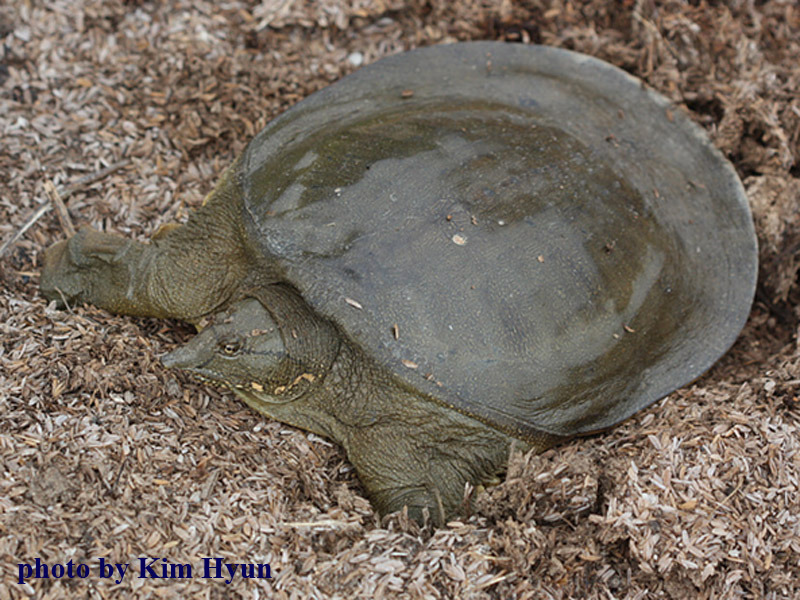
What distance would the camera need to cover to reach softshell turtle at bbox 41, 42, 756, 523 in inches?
107

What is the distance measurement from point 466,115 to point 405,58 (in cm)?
74

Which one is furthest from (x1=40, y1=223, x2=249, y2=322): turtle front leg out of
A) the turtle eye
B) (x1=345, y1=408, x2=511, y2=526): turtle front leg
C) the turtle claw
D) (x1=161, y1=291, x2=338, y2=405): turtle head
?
(x1=345, y1=408, x2=511, y2=526): turtle front leg

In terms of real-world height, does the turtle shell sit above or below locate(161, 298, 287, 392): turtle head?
above

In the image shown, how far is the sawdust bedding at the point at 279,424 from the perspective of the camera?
2.53 meters

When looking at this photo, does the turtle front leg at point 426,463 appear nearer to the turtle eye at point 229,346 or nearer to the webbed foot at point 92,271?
the turtle eye at point 229,346

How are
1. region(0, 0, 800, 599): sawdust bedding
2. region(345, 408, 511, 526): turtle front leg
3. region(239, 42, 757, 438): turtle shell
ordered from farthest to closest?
region(345, 408, 511, 526): turtle front leg < region(239, 42, 757, 438): turtle shell < region(0, 0, 800, 599): sawdust bedding

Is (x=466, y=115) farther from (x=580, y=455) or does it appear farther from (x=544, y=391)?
(x=580, y=455)

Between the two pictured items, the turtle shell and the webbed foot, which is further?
the webbed foot

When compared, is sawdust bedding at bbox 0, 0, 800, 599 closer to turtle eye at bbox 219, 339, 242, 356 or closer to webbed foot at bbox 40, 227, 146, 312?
webbed foot at bbox 40, 227, 146, 312

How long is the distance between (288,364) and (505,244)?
3.25ft

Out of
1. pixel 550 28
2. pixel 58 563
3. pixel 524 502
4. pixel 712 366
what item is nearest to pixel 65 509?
pixel 58 563

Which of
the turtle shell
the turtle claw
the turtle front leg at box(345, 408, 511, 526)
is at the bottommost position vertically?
the turtle front leg at box(345, 408, 511, 526)

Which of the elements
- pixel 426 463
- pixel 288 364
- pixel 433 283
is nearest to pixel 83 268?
pixel 288 364

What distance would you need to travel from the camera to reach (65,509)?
2459 mm
